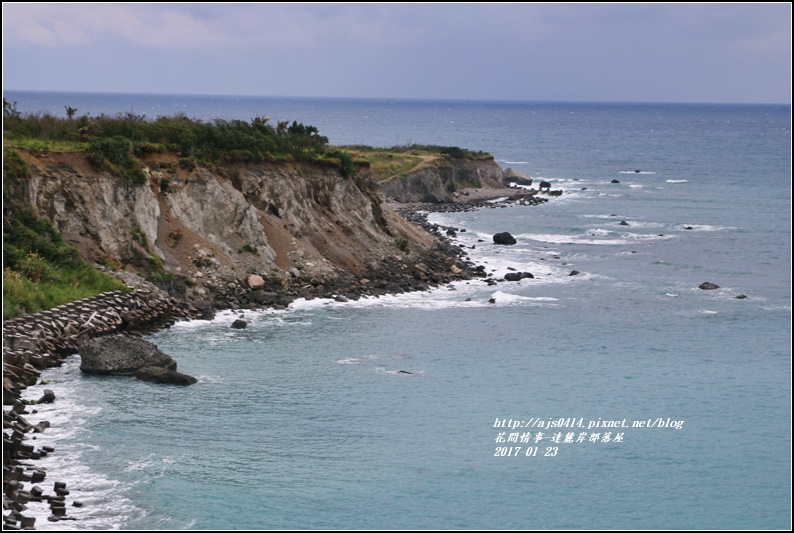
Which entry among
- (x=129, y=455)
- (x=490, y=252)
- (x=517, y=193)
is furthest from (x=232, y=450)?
(x=517, y=193)

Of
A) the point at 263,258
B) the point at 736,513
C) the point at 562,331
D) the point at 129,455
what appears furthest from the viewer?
the point at 263,258

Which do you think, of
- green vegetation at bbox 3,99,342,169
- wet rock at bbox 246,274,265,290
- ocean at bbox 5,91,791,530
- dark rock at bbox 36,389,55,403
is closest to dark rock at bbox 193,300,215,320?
ocean at bbox 5,91,791,530

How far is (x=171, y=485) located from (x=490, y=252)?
46956mm

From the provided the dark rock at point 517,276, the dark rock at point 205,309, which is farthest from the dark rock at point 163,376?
the dark rock at point 517,276

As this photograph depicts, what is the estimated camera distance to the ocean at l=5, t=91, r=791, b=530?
26719 millimetres

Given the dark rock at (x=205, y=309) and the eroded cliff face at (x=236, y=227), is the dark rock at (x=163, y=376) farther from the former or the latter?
the eroded cliff face at (x=236, y=227)

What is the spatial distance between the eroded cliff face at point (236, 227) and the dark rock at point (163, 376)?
1256 centimetres

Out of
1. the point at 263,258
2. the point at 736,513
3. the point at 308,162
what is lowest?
the point at 736,513

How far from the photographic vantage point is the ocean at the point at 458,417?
26.7 meters

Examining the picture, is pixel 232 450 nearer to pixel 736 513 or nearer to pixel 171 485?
pixel 171 485

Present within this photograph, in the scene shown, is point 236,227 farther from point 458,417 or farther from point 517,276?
point 458,417

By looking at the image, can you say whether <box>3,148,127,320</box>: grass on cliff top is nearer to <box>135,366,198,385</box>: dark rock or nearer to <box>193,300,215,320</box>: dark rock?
<box>193,300,215,320</box>: dark rock

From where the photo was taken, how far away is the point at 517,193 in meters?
114

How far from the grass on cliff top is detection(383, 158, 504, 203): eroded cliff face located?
5608 cm
